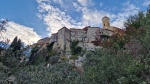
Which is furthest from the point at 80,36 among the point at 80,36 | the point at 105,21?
the point at 105,21

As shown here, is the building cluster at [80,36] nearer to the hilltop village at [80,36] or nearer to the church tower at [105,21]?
the hilltop village at [80,36]

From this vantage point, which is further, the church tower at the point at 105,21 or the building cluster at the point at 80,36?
the church tower at the point at 105,21

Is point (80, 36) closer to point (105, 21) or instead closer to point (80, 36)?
point (80, 36)

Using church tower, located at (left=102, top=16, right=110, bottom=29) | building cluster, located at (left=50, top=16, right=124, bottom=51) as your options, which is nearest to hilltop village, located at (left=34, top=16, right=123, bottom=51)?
building cluster, located at (left=50, top=16, right=124, bottom=51)

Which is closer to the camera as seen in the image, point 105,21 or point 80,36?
point 80,36

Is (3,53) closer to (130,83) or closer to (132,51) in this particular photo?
(130,83)

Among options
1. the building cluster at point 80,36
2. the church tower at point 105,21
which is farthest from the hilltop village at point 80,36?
the church tower at point 105,21

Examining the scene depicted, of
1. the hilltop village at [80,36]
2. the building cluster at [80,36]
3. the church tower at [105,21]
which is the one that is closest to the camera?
the hilltop village at [80,36]

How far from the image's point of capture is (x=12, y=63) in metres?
12.3

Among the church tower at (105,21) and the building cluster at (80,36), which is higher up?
the church tower at (105,21)

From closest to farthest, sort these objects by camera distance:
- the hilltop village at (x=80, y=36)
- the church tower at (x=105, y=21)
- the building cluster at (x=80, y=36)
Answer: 1. the hilltop village at (x=80, y=36)
2. the building cluster at (x=80, y=36)
3. the church tower at (x=105, y=21)

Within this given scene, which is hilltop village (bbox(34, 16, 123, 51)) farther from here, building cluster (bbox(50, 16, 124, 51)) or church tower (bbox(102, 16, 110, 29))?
church tower (bbox(102, 16, 110, 29))

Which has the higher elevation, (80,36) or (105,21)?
(105,21)

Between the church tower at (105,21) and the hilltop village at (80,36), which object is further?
the church tower at (105,21)
